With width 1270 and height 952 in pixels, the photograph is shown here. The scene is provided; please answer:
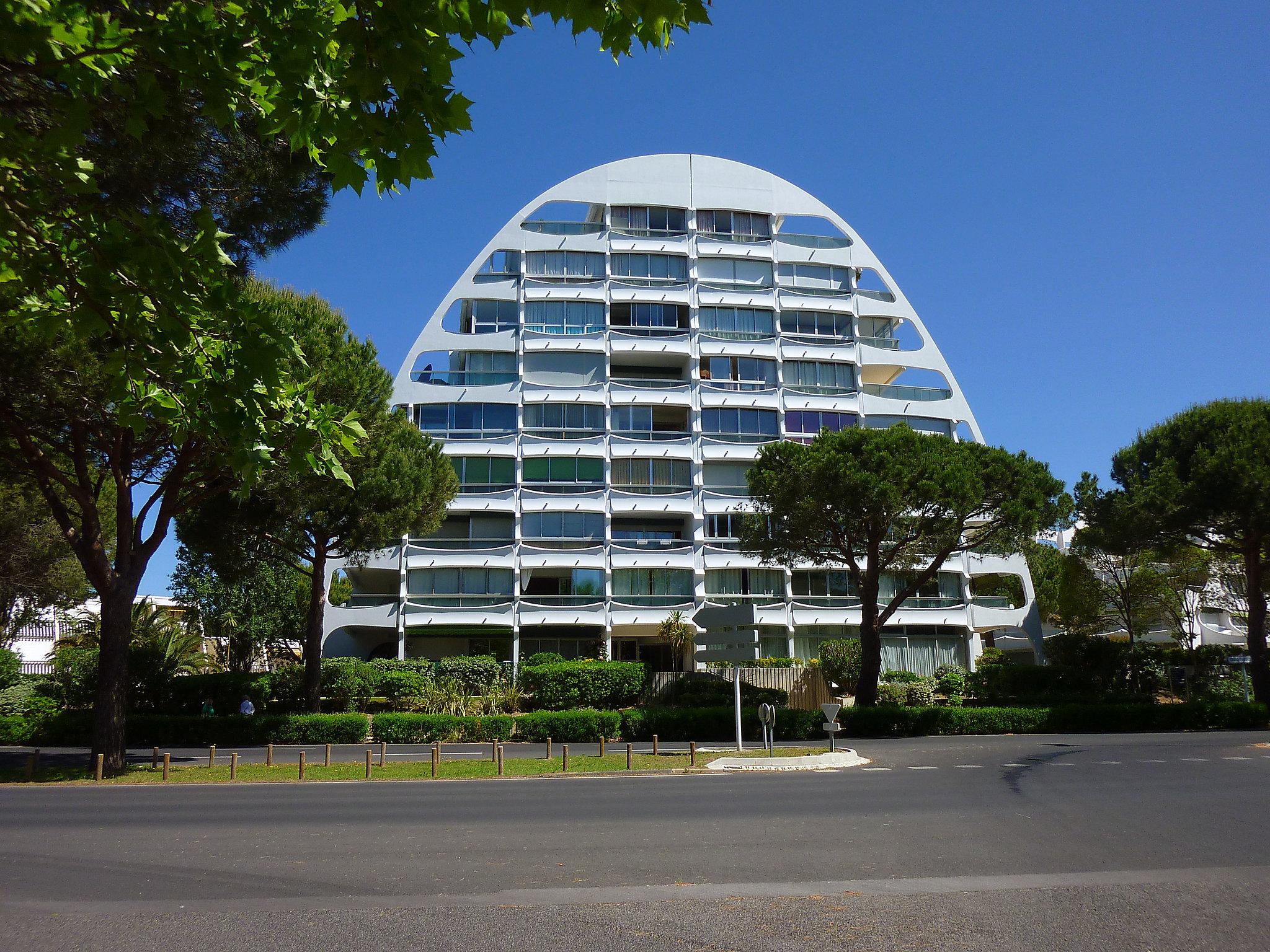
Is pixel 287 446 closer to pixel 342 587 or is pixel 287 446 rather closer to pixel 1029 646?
pixel 1029 646

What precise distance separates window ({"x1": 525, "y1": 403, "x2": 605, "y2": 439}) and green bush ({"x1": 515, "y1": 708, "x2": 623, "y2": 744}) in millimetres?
21215

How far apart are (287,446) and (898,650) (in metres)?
44.6

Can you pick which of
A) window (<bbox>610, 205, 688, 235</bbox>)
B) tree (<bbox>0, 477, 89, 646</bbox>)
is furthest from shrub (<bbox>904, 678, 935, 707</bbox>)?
tree (<bbox>0, 477, 89, 646</bbox>)

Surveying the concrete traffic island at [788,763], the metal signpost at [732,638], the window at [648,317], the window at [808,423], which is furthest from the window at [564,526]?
the concrete traffic island at [788,763]

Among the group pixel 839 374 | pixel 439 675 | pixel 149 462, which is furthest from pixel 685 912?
pixel 839 374

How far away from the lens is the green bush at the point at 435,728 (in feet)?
92.1

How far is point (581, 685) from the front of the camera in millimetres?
35562

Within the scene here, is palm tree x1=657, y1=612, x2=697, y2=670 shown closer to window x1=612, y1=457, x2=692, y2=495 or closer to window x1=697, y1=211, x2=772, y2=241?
window x1=612, y1=457, x2=692, y2=495

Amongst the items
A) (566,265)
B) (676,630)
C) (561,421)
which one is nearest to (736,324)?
(566,265)

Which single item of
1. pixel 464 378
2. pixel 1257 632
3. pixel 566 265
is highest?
pixel 566 265

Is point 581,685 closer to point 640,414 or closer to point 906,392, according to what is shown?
point 640,414

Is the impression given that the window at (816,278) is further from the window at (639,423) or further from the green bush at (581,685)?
the green bush at (581,685)

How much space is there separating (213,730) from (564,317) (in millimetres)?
28026

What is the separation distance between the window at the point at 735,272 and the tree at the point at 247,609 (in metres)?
27.3
